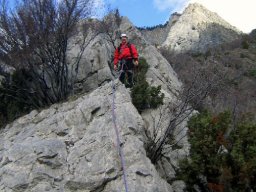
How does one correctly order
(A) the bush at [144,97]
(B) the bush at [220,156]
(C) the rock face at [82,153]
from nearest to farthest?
(B) the bush at [220,156] < (C) the rock face at [82,153] < (A) the bush at [144,97]

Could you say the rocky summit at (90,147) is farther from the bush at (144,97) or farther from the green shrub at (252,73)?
the green shrub at (252,73)

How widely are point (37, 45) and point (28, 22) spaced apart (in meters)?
0.81

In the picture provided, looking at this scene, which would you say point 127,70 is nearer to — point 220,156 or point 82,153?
point 82,153

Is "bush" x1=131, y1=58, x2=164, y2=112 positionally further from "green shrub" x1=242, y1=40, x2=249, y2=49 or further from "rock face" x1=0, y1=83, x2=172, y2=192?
"green shrub" x1=242, y1=40, x2=249, y2=49

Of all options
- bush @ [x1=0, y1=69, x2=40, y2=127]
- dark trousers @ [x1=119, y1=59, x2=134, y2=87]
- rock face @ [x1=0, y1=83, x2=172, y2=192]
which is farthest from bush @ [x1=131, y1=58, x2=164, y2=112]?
bush @ [x1=0, y1=69, x2=40, y2=127]

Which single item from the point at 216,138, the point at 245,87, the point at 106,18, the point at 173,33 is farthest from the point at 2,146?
the point at 173,33

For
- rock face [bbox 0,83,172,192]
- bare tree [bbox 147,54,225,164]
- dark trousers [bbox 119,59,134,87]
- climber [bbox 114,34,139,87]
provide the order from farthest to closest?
dark trousers [bbox 119,59,134,87], climber [bbox 114,34,139,87], bare tree [bbox 147,54,225,164], rock face [bbox 0,83,172,192]

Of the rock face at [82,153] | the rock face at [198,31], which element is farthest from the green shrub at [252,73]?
the rock face at [82,153]

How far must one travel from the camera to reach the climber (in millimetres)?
14344

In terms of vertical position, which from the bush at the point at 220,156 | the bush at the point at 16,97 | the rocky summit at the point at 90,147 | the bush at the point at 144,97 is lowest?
the bush at the point at 220,156

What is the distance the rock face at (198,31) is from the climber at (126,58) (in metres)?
42.7

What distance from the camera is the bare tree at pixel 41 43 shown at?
49.3 feet

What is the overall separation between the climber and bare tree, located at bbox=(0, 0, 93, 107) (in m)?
2.26

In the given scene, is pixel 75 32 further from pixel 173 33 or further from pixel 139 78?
pixel 173 33
